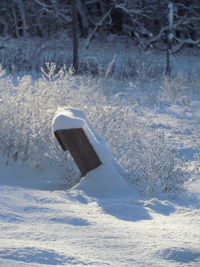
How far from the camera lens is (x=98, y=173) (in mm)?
5535

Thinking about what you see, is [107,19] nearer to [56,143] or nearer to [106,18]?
[106,18]

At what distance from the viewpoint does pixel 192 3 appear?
27.0 meters

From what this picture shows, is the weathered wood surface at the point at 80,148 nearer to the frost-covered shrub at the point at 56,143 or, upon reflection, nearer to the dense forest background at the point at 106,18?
the frost-covered shrub at the point at 56,143

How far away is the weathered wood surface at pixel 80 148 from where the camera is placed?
547cm

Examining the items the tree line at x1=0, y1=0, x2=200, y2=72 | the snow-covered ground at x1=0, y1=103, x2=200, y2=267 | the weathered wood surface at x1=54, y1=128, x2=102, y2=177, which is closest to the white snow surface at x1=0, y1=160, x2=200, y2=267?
the snow-covered ground at x1=0, y1=103, x2=200, y2=267

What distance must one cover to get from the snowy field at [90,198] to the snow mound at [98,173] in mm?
14

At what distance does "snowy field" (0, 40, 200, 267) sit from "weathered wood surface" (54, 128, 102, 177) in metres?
0.13

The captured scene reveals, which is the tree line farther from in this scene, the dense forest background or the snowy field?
the snowy field

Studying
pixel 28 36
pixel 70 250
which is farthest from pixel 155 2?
pixel 70 250

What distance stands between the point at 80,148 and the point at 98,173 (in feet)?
0.96

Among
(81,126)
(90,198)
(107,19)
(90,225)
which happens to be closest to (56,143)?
(81,126)

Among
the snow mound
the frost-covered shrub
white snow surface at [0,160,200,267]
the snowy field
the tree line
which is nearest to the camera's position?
white snow surface at [0,160,200,267]

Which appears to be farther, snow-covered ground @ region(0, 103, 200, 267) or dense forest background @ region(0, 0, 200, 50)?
dense forest background @ region(0, 0, 200, 50)

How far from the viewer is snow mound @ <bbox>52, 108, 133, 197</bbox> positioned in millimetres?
5422
